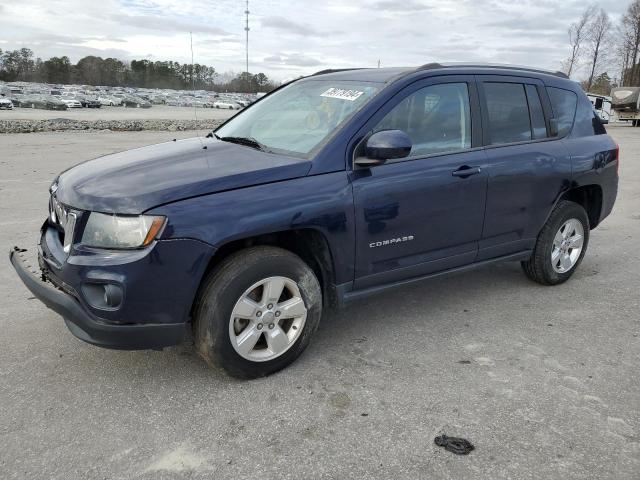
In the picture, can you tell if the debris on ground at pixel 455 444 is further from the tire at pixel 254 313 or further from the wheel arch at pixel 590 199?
the wheel arch at pixel 590 199

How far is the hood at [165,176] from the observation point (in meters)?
2.87

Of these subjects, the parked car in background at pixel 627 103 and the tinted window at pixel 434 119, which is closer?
the tinted window at pixel 434 119

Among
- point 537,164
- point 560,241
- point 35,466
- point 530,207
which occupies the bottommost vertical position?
point 35,466

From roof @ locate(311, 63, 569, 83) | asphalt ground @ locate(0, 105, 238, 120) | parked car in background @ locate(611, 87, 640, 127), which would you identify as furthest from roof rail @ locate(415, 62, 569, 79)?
asphalt ground @ locate(0, 105, 238, 120)

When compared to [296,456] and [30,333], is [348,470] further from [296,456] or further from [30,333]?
[30,333]

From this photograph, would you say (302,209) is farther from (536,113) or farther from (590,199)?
(590,199)

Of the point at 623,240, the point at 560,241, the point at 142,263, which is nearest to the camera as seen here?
the point at 142,263

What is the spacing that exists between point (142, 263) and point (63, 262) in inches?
20.4

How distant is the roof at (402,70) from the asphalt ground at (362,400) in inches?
69.2

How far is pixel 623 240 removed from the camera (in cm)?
656

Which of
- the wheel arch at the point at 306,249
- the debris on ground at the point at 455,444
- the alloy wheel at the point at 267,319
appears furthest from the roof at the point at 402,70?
the debris on ground at the point at 455,444

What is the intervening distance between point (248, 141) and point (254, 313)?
132 cm

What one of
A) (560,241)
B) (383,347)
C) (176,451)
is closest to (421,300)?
(383,347)

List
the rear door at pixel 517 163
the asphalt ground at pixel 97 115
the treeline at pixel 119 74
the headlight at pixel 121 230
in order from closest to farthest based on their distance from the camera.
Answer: the headlight at pixel 121 230, the rear door at pixel 517 163, the asphalt ground at pixel 97 115, the treeline at pixel 119 74
